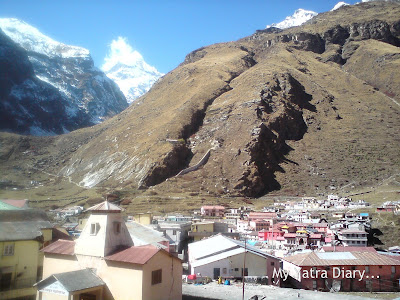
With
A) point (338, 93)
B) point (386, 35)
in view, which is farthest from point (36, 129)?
point (386, 35)

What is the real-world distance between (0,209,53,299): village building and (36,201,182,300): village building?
49 centimetres

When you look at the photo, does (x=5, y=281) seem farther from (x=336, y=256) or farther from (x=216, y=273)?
(x=336, y=256)

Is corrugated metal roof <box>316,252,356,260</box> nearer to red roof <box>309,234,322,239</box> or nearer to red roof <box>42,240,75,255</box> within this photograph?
red roof <box>309,234,322,239</box>

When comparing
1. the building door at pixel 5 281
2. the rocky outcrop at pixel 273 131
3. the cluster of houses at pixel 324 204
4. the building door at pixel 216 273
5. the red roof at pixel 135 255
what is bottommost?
the building door at pixel 216 273

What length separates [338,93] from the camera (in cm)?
13600

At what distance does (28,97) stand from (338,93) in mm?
141697

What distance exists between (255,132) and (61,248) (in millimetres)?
88555

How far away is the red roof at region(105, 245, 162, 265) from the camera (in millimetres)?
14000

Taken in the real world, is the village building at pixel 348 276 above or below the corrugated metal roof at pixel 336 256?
below

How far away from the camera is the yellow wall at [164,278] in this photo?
1414 centimetres

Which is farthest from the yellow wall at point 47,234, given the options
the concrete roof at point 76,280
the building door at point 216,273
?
the building door at point 216,273

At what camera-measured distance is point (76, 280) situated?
45.4ft

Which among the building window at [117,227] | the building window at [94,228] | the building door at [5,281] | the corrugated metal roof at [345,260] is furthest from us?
the corrugated metal roof at [345,260]

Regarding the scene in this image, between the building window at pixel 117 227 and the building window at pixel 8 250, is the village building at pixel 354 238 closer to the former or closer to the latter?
the building window at pixel 117 227
